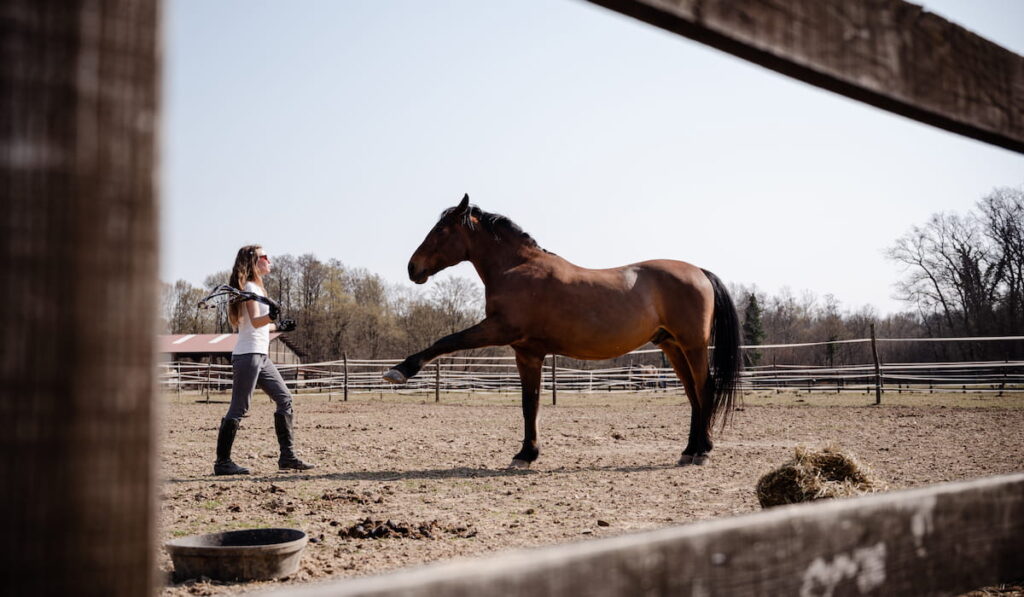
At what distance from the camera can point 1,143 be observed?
0.59 meters

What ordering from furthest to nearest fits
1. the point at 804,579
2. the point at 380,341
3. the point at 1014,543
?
the point at 380,341, the point at 1014,543, the point at 804,579

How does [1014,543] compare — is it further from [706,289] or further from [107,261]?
[706,289]

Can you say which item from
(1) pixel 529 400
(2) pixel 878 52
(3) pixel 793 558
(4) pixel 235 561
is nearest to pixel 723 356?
(1) pixel 529 400

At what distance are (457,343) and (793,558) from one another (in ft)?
17.7

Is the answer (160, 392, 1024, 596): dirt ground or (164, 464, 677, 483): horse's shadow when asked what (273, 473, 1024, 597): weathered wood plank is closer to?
(160, 392, 1024, 596): dirt ground

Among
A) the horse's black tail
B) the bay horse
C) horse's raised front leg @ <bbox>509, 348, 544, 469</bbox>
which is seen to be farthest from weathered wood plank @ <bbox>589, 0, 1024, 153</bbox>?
the horse's black tail

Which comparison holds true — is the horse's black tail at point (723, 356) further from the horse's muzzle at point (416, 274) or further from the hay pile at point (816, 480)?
the horse's muzzle at point (416, 274)

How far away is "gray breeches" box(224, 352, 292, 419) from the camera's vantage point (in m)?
6.15

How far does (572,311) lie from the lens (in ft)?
21.8

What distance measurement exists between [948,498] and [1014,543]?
23cm

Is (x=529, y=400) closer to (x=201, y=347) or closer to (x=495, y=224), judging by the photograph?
(x=495, y=224)

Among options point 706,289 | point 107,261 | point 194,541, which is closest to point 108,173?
point 107,261

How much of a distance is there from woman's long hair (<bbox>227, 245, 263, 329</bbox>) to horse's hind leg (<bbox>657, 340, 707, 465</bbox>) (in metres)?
4.17

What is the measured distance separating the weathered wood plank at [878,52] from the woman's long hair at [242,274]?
587 cm
